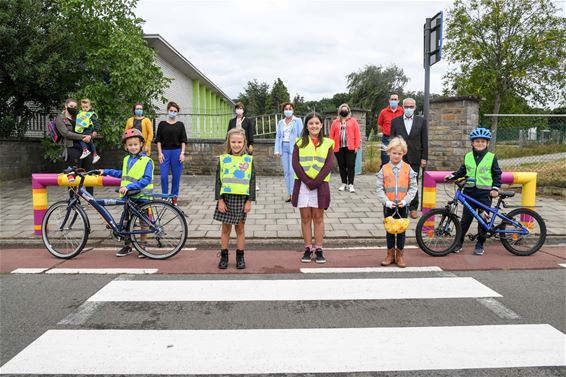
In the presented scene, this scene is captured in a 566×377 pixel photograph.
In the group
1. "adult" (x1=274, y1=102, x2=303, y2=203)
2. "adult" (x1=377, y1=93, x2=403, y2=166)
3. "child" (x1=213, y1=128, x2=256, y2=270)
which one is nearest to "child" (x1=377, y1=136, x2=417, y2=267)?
"child" (x1=213, y1=128, x2=256, y2=270)

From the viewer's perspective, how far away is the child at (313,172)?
19.4 feet

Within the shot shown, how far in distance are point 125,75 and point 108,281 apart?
26.5ft

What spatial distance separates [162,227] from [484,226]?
429 centimetres

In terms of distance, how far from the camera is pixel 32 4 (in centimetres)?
1211

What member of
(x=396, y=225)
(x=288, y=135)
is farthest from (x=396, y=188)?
(x=288, y=135)

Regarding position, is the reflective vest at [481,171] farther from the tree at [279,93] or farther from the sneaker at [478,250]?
the tree at [279,93]

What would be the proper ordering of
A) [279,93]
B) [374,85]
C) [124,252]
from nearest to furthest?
[124,252] < [279,93] < [374,85]

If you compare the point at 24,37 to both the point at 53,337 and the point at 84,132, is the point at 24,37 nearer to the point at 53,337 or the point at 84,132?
the point at 84,132

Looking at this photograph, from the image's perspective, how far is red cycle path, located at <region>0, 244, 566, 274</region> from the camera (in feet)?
19.1

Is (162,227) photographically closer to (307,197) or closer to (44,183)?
(307,197)

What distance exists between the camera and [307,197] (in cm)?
598

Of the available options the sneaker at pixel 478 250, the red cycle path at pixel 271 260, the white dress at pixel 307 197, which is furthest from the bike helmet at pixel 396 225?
the sneaker at pixel 478 250

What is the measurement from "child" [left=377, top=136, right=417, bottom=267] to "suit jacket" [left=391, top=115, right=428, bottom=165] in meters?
2.52

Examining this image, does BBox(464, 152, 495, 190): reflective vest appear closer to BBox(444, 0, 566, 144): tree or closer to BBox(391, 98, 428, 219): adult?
BBox(391, 98, 428, 219): adult
